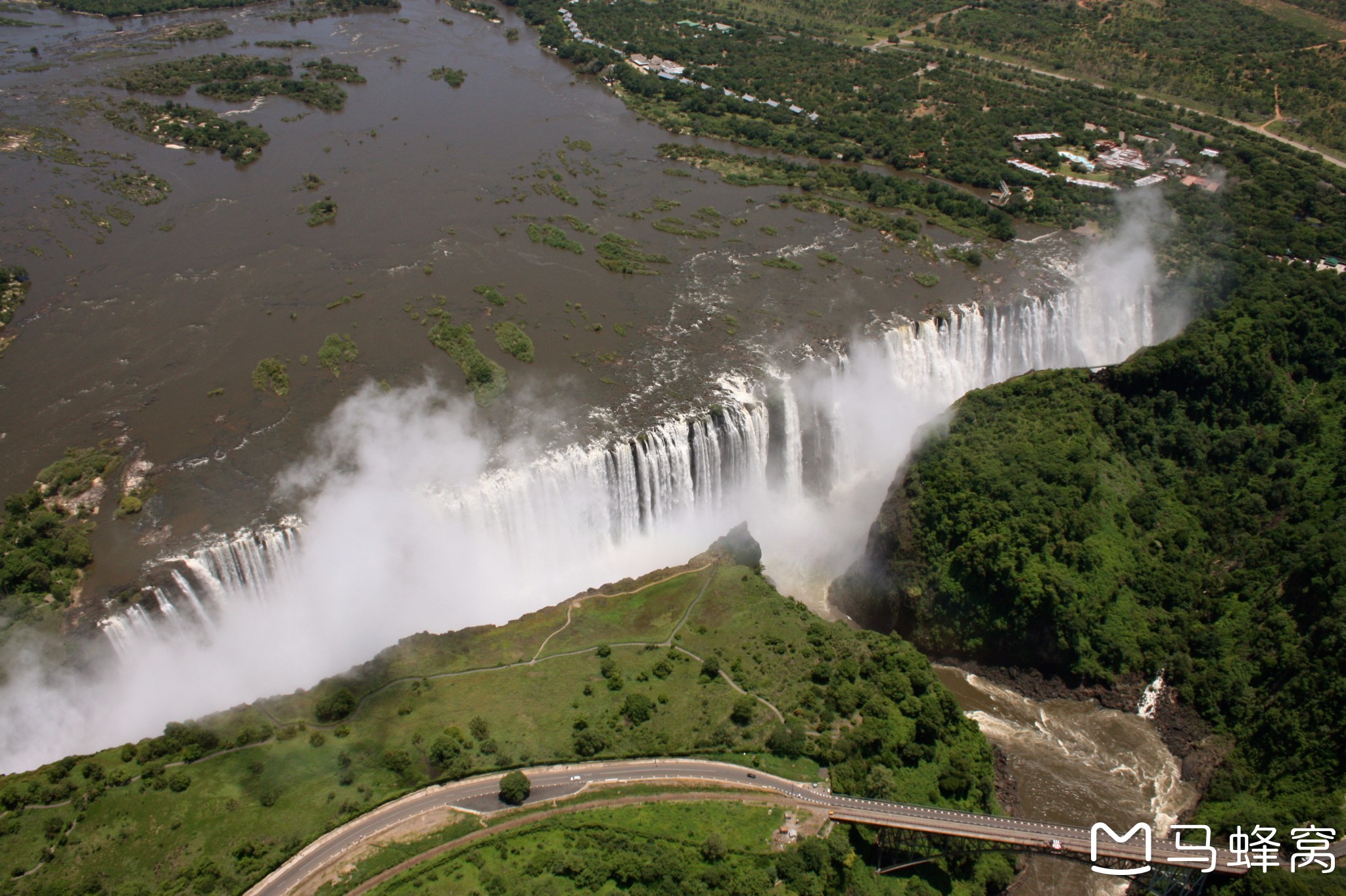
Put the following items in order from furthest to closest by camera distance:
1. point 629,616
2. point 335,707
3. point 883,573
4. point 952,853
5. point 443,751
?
point 883,573 → point 629,616 → point 335,707 → point 443,751 → point 952,853

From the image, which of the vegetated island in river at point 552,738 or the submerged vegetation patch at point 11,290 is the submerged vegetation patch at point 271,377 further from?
the vegetated island in river at point 552,738

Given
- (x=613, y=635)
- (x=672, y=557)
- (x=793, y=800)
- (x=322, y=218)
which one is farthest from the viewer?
(x=322, y=218)

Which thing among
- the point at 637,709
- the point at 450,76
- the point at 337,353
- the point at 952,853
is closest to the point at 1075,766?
the point at 952,853

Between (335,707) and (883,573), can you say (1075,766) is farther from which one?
(335,707)

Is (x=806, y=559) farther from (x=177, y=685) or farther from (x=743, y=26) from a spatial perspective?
(x=743, y=26)

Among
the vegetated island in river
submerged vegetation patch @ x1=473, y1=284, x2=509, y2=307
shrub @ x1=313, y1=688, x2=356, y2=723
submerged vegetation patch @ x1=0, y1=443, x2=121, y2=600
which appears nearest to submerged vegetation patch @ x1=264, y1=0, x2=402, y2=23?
submerged vegetation patch @ x1=473, y1=284, x2=509, y2=307

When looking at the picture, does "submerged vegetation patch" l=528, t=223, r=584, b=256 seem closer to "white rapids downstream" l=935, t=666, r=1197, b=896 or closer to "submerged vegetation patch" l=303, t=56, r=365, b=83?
"white rapids downstream" l=935, t=666, r=1197, b=896

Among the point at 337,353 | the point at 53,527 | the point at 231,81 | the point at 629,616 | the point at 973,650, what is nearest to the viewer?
the point at 53,527

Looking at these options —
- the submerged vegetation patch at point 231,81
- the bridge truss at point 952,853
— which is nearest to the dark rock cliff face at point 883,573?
the bridge truss at point 952,853

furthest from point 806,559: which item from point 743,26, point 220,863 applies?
point 743,26
